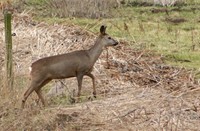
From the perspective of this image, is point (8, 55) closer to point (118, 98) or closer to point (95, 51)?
point (95, 51)

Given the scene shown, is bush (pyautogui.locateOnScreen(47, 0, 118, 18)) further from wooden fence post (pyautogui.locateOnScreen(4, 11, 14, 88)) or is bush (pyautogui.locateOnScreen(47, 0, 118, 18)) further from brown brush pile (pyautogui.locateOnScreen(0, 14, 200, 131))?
wooden fence post (pyautogui.locateOnScreen(4, 11, 14, 88))

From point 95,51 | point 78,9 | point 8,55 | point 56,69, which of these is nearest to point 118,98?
Answer: point 56,69

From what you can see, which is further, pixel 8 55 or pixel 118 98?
pixel 8 55

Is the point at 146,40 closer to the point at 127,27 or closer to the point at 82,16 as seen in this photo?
the point at 127,27

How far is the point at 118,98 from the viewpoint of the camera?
38.3 ft

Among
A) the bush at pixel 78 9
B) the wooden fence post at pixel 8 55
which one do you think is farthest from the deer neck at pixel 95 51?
the bush at pixel 78 9

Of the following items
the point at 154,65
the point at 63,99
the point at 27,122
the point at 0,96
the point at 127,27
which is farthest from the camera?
the point at 127,27

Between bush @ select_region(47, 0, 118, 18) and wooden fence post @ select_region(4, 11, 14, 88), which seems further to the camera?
bush @ select_region(47, 0, 118, 18)

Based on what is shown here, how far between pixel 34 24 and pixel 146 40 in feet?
10.5

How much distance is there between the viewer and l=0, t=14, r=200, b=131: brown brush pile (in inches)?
408

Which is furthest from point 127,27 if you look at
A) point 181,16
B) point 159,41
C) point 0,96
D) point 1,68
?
point 0,96

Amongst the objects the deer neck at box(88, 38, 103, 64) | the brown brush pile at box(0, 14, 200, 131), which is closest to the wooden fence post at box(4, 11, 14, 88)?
the brown brush pile at box(0, 14, 200, 131)

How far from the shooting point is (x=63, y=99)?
12.6 meters

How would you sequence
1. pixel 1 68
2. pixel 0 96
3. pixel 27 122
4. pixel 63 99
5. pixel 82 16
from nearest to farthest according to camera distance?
1. pixel 27 122
2. pixel 0 96
3. pixel 63 99
4. pixel 1 68
5. pixel 82 16
